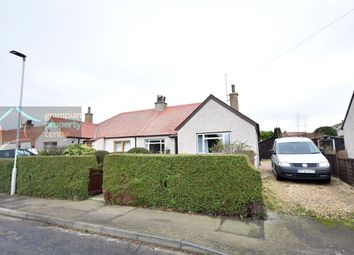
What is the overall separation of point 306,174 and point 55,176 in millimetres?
9267

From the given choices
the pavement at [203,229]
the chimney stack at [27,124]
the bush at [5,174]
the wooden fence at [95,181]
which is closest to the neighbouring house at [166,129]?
the wooden fence at [95,181]

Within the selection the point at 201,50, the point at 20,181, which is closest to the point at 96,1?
the point at 201,50

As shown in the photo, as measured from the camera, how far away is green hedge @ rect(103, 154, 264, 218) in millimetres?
5664

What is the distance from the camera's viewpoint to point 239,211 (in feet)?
18.5

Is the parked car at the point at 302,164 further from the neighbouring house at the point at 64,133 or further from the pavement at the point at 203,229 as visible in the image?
the neighbouring house at the point at 64,133

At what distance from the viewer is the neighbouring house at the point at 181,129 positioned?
1424cm

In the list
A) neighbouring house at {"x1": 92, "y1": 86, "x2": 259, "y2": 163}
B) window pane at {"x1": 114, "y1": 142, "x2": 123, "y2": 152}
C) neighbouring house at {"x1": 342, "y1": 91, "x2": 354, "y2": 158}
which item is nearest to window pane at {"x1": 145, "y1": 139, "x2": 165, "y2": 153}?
neighbouring house at {"x1": 92, "y1": 86, "x2": 259, "y2": 163}

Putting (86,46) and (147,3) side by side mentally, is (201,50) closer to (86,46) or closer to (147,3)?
(147,3)

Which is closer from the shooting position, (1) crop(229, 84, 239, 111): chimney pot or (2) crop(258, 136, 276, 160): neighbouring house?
(1) crop(229, 84, 239, 111): chimney pot

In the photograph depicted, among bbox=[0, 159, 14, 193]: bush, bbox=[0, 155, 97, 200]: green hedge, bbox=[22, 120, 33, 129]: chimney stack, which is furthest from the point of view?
bbox=[22, 120, 33, 129]: chimney stack

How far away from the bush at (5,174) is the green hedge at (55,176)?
1.86ft

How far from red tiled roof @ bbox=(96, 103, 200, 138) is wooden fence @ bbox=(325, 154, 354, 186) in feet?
32.2

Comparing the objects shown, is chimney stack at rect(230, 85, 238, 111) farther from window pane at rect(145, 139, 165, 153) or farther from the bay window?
window pane at rect(145, 139, 165, 153)

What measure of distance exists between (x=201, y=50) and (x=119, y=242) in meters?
8.86
